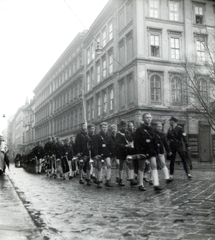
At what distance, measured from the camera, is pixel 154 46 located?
92.5ft

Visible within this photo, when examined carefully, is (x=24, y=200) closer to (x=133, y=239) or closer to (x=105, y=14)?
(x=133, y=239)

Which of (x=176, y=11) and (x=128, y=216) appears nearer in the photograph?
(x=128, y=216)

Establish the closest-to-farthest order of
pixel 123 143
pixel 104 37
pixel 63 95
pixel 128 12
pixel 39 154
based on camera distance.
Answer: pixel 123 143 < pixel 39 154 < pixel 128 12 < pixel 104 37 < pixel 63 95

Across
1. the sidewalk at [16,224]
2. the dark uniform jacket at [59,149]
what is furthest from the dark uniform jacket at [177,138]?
the sidewalk at [16,224]

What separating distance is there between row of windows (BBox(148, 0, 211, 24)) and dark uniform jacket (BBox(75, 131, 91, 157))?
19.9 meters

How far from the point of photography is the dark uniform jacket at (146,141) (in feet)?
27.2

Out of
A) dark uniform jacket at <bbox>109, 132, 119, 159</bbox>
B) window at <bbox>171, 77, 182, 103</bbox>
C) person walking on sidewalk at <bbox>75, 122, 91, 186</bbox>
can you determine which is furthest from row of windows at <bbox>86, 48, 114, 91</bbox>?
dark uniform jacket at <bbox>109, 132, 119, 159</bbox>

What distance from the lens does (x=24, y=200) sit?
6.93 metres

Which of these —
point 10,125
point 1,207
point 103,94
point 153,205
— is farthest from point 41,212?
point 10,125

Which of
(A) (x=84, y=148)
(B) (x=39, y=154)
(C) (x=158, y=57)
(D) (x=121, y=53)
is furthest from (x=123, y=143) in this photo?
(D) (x=121, y=53)

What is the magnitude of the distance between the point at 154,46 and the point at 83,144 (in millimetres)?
19186

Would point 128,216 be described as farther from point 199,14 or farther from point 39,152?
point 199,14

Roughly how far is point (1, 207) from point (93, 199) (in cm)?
199

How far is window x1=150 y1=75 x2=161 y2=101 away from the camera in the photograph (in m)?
27.5
